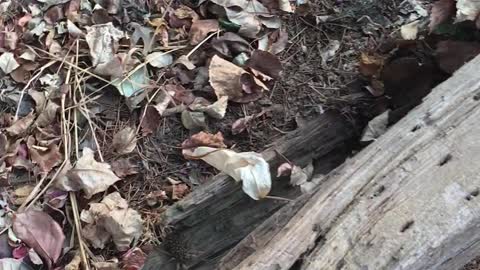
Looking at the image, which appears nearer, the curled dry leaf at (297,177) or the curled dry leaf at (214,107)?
the curled dry leaf at (297,177)

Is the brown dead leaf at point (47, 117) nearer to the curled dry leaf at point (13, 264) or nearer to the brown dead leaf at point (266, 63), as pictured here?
the curled dry leaf at point (13, 264)

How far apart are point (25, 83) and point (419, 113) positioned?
1510 mm

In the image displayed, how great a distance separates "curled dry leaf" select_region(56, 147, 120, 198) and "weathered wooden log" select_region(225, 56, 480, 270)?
34.5 inches

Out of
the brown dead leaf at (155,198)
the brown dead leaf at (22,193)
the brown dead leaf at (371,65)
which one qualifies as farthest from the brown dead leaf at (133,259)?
the brown dead leaf at (371,65)

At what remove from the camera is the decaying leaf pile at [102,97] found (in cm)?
208

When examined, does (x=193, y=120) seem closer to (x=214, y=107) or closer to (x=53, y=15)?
(x=214, y=107)

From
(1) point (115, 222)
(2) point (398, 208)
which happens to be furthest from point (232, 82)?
(2) point (398, 208)

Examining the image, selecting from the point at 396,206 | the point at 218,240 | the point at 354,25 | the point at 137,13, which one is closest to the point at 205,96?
the point at 137,13

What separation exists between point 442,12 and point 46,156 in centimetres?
128

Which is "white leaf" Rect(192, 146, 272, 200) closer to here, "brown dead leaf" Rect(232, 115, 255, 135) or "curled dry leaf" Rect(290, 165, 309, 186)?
"curled dry leaf" Rect(290, 165, 309, 186)

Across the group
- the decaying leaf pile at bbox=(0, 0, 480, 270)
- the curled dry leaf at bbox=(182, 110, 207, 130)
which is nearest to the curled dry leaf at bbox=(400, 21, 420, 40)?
the decaying leaf pile at bbox=(0, 0, 480, 270)

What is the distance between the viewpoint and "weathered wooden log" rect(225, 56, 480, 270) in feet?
3.84

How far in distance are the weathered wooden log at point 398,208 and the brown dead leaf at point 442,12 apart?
0.42m

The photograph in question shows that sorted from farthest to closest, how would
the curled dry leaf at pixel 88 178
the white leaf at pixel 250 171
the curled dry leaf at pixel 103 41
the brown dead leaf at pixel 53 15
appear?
the brown dead leaf at pixel 53 15 → the curled dry leaf at pixel 103 41 → the curled dry leaf at pixel 88 178 → the white leaf at pixel 250 171
